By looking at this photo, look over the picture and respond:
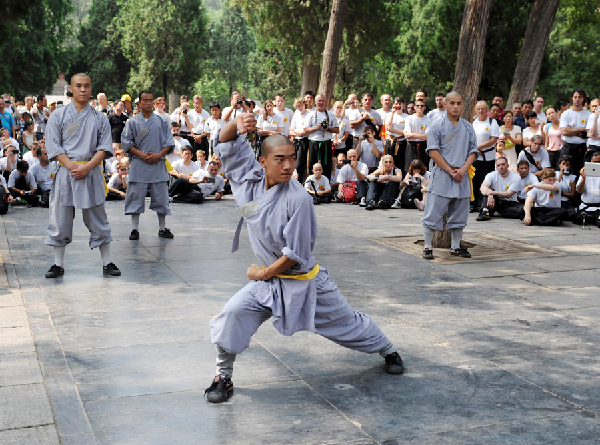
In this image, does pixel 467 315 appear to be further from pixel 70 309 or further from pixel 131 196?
pixel 131 196

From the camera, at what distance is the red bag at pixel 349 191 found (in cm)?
1429

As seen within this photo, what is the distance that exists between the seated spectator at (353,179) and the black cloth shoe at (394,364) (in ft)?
30.5

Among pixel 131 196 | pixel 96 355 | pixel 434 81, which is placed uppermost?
pixel 434 81

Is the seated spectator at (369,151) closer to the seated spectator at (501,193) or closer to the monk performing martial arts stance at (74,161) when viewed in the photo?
the seated spectator at (501,193)

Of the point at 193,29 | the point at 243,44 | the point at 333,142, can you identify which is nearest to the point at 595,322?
the point at 333,142

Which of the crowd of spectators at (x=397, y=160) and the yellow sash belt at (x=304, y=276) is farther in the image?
the crowd of spectators at (x=397, y=160)

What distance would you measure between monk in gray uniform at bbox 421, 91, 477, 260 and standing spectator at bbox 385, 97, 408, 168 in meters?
5.72

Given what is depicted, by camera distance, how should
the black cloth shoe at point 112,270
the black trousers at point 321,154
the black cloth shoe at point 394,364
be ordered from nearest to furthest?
the black cloth shoe at point 394,364 → the black cloth shoe at point 112,270 → the black trousers at point 321,154

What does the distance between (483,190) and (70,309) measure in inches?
312

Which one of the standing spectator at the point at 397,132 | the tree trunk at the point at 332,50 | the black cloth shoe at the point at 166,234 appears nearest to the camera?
the black cloth shoe at the point at 166,234

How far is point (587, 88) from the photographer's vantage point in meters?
35.4

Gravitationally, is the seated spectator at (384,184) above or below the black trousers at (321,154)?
below

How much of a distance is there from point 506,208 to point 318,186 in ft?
11.8

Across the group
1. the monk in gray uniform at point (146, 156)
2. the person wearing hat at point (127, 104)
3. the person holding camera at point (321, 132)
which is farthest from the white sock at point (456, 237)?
the person wearing hat at point (127, 104)
